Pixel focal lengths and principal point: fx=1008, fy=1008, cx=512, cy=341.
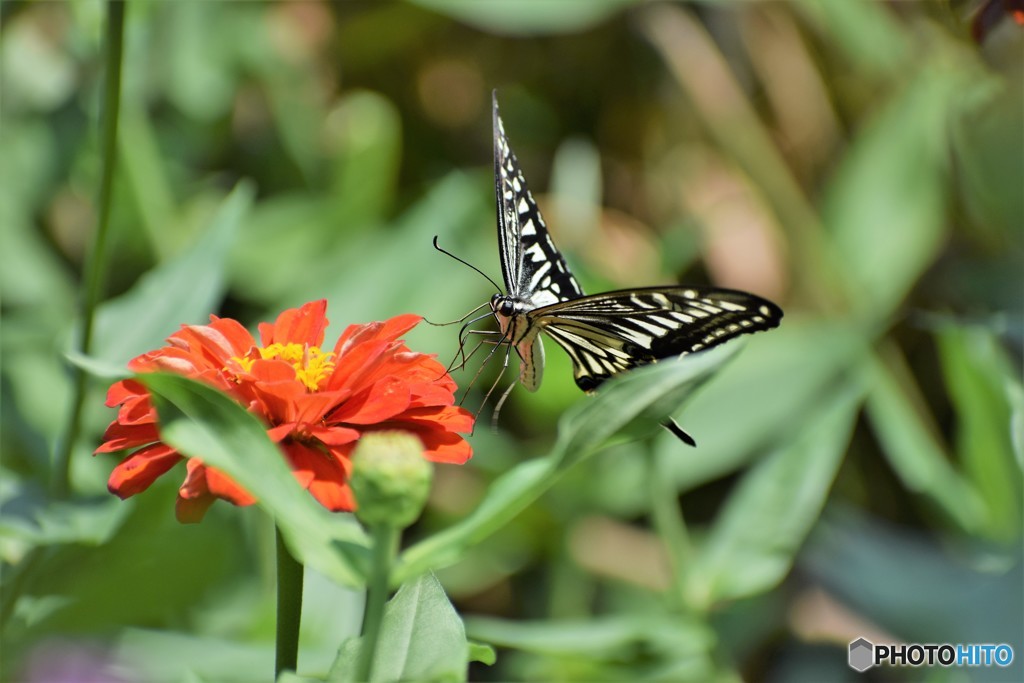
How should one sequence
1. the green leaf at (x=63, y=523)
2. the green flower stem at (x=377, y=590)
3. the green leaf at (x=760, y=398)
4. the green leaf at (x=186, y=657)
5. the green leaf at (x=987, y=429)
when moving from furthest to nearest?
the green leaf at (x=760, y=398), the green leaf at (x=987, y=429), the green leaf at (x=186, y=657), the green leaf at (x=63, y=523), the green flower stem at (x=377, y=590)

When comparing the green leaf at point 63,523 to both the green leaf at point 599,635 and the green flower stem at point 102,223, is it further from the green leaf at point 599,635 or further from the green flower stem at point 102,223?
the green leaf at point 599,635

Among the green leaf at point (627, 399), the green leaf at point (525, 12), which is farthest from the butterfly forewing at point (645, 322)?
the green leaf at point (525, 12)

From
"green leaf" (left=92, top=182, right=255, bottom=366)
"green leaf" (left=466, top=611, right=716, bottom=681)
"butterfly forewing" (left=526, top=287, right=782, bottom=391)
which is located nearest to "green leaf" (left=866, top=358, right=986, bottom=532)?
"green leaf" (left=466, top=611, right=716, bottom=681)

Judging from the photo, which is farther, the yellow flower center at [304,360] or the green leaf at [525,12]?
the green leaf at [525,12]

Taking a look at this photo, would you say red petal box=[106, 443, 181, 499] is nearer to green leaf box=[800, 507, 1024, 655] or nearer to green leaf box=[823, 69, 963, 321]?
green leaf box=[800, 507, 1024, 655]

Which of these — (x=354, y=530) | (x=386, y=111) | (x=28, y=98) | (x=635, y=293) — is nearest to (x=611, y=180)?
(x=386, y=111)

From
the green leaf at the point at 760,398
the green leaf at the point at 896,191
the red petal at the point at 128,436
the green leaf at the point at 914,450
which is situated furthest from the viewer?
the green leaf at the point at 896,191

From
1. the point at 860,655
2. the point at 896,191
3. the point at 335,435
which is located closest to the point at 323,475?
the point at 335,435
